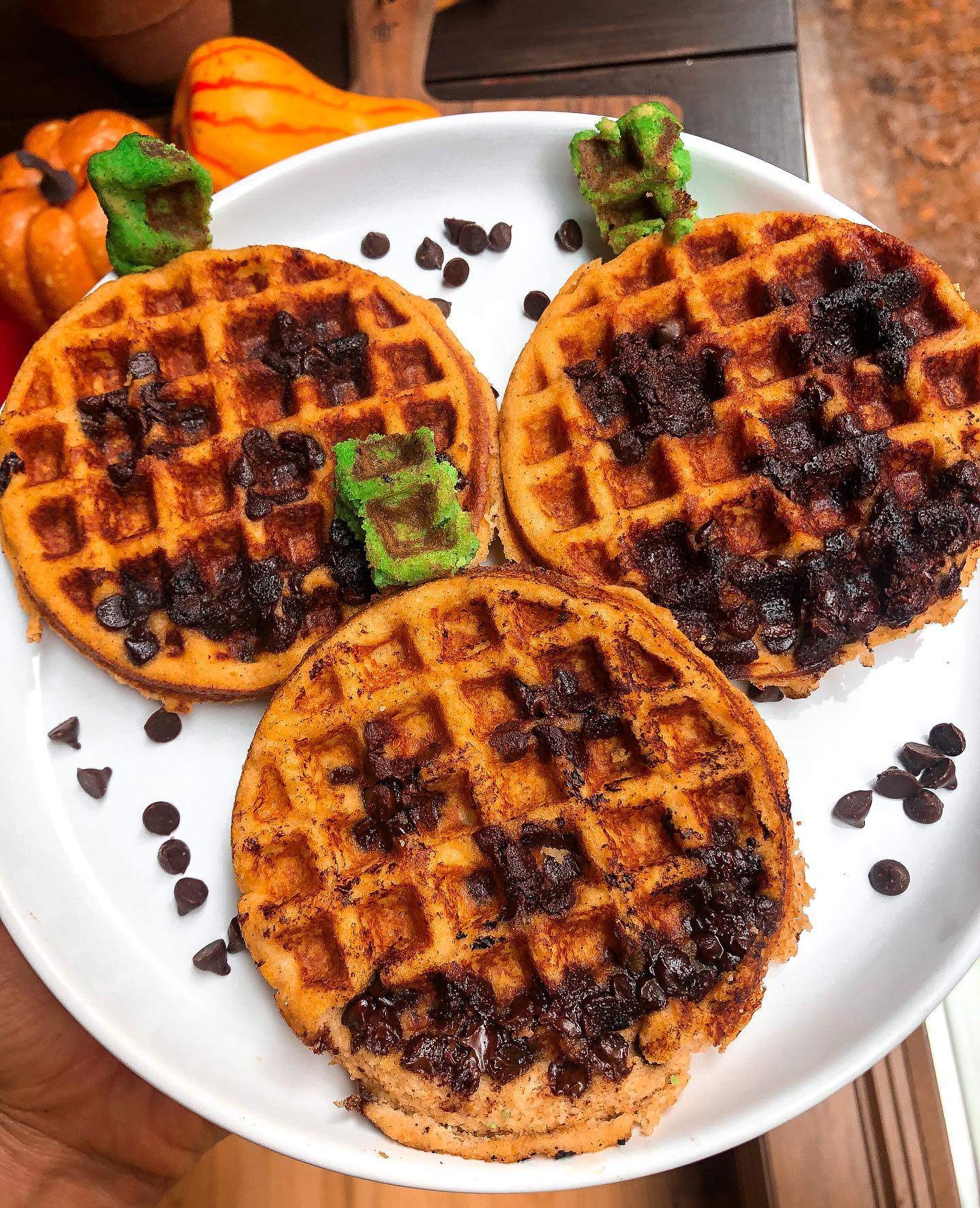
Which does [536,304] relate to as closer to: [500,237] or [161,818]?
[500,237]

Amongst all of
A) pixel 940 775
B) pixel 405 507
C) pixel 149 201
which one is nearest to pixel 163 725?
pixel 405 507

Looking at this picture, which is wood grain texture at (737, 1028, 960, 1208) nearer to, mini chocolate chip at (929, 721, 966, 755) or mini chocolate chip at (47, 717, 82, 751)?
mini chocolate chip at (929, 721, 966, 755)

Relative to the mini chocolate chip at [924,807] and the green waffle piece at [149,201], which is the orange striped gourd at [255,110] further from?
the mini chocolate chip at [924,807]

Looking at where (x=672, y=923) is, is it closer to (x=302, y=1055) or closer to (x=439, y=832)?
(x=439, y=832)

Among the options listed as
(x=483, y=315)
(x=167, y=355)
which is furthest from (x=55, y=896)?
(x=483, y=315)

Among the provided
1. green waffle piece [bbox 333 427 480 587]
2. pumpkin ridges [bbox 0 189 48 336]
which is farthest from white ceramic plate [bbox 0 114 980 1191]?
pumpkin ridges [bbox 0 189 48 336]

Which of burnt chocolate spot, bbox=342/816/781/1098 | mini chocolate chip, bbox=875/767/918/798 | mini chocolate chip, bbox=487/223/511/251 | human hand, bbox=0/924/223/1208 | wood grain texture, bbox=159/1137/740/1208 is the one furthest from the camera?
wood grain texture, bbox=159/1137/740/1208

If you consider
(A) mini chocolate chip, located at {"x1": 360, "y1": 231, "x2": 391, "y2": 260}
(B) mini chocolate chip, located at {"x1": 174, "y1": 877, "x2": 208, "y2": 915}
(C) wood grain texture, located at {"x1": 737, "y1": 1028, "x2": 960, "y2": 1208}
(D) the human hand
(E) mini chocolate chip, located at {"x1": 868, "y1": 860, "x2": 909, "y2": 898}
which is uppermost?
(A) mini chocolate chip, located at {"x1": 360, "y1": 231, "x2": 391, "y2": 260}
